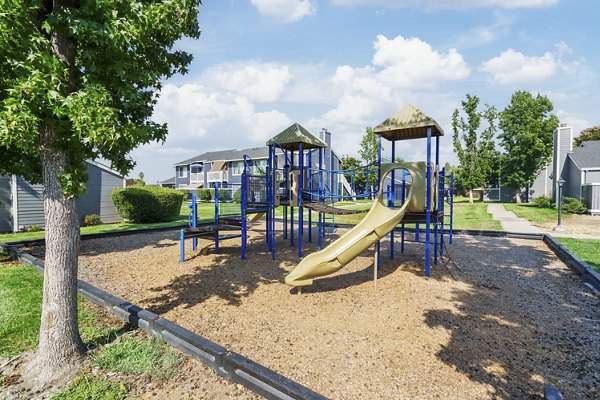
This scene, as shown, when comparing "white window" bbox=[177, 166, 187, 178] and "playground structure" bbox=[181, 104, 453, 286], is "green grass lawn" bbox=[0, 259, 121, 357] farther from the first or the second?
"white window" bbox=[177, 166, 187, 178]

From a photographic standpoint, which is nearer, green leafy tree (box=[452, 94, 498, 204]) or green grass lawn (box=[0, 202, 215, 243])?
green grass lawn (box=[0, 202, 215, 243])

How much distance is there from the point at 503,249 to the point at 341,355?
8574 mm

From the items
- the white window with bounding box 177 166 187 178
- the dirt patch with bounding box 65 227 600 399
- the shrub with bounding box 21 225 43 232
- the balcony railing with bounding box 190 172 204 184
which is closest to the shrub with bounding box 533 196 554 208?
the dirt patch with bounding box 65 227 600 399

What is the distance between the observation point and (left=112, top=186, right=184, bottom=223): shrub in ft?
56.2

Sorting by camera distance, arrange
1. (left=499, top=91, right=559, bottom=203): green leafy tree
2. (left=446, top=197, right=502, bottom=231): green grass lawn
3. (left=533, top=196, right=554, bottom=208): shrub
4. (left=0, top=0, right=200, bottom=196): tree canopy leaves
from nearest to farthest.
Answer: (left=0, top=0, right=200, bottom=196): tree canopy leaves < (left=446, top=197, right=502, bottom=231): green grass lawn < (left=533, top=196, right=554, bottom=208): shrub < (left=499, top=91, right=559, bottom=203): green leafy tree

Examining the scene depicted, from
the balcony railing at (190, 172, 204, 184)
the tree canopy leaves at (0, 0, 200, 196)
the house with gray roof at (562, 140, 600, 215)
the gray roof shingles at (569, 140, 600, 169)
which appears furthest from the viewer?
the balcony railing at (190, 172, 204, 184)

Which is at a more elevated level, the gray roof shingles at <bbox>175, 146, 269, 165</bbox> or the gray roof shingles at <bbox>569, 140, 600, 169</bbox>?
the gray roof shingles at <bbox>175, 146, 269, 165</bbox>

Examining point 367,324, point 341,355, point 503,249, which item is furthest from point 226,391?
point 503,249

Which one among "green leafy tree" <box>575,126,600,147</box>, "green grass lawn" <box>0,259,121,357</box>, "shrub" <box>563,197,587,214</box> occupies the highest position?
"green leafy tree" <box>575,126,600,147</box>

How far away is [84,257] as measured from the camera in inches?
358

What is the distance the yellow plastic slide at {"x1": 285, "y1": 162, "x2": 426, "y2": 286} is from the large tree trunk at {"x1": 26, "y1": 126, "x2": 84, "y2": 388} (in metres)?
3.20

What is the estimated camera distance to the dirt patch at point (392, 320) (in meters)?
3.36

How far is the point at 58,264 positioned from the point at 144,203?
14970 millimetres

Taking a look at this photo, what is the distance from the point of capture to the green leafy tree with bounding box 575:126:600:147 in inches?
1828
